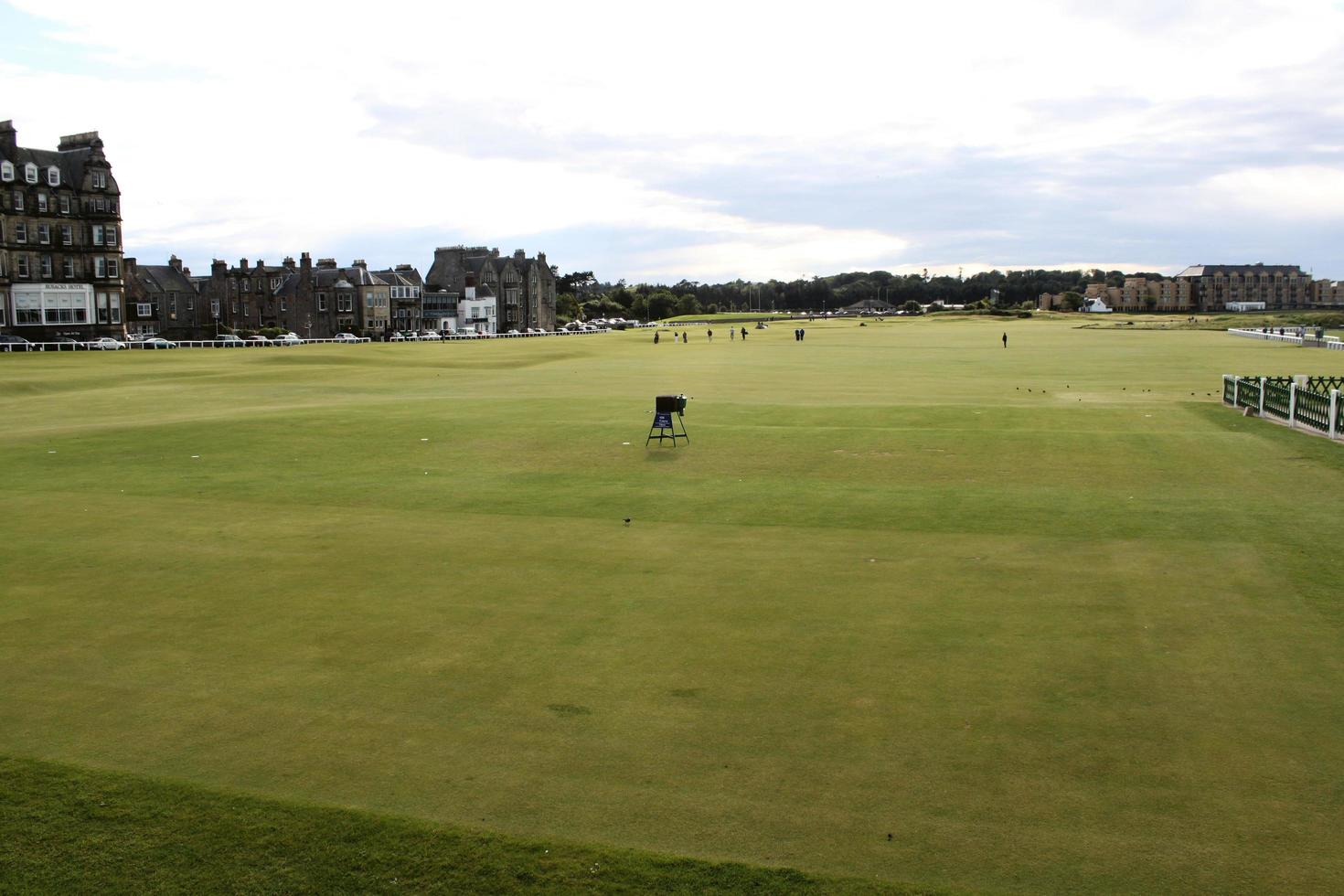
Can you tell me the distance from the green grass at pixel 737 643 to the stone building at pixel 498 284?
13505 centimetres

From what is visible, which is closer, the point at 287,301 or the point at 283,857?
the point at 283,857

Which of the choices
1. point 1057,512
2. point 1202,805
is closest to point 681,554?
point 1057,512

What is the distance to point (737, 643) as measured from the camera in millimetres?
11484

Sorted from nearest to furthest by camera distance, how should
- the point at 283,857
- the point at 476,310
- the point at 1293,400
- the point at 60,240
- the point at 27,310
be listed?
the point at 283,857
the point at 1293,400
the point at 27,310
the point at 60,240
the point at 476,310

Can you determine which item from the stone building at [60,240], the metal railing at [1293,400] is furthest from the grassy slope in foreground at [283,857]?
the stone building at [60,240]

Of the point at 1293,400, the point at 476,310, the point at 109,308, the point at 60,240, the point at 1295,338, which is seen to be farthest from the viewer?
the point at 476,310

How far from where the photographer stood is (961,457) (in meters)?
24.7

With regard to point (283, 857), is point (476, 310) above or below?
above

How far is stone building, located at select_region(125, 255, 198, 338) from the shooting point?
130000 mm

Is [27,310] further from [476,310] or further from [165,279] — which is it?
[476,310]

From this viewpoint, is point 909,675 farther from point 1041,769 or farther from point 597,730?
point 597,730

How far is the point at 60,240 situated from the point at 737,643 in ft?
338

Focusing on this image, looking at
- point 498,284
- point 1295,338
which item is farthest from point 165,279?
point 1295,338

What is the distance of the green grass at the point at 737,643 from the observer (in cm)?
771
